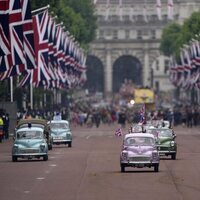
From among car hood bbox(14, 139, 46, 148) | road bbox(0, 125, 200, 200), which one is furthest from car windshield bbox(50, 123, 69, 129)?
car hood bbox(14, 139, 46, 148)

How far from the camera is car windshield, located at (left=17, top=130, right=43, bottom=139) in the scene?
5862 cm

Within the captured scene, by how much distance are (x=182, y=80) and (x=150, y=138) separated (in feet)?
322

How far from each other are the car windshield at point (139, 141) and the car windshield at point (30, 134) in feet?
28.2

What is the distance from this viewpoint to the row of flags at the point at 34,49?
68.2 metres

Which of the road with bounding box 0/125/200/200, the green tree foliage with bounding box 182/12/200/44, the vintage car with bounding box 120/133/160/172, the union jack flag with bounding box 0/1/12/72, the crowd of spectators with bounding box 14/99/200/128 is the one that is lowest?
the road with bounding box 0/125/200/200

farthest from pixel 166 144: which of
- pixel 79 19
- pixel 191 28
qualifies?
pixel 79 19

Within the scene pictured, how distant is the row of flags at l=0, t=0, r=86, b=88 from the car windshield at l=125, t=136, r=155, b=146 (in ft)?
51.5

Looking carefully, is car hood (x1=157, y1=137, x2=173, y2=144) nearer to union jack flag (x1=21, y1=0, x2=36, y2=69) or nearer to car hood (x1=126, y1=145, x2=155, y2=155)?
car hood (x1=126, y1=145, x2=155, y2=155)

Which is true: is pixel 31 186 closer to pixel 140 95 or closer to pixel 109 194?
pixel 109 194

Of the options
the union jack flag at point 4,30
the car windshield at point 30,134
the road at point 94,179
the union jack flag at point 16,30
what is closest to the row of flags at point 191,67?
the union jack flag at point 16,30

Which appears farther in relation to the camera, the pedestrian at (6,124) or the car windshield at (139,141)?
the pedestrian at (6,124)

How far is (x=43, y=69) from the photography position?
309ft

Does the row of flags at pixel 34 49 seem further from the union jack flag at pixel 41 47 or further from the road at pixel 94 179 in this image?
the road at pixel 94 179

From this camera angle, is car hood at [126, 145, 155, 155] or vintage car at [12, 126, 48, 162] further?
vintage car at [12, 126, 48, 162]
